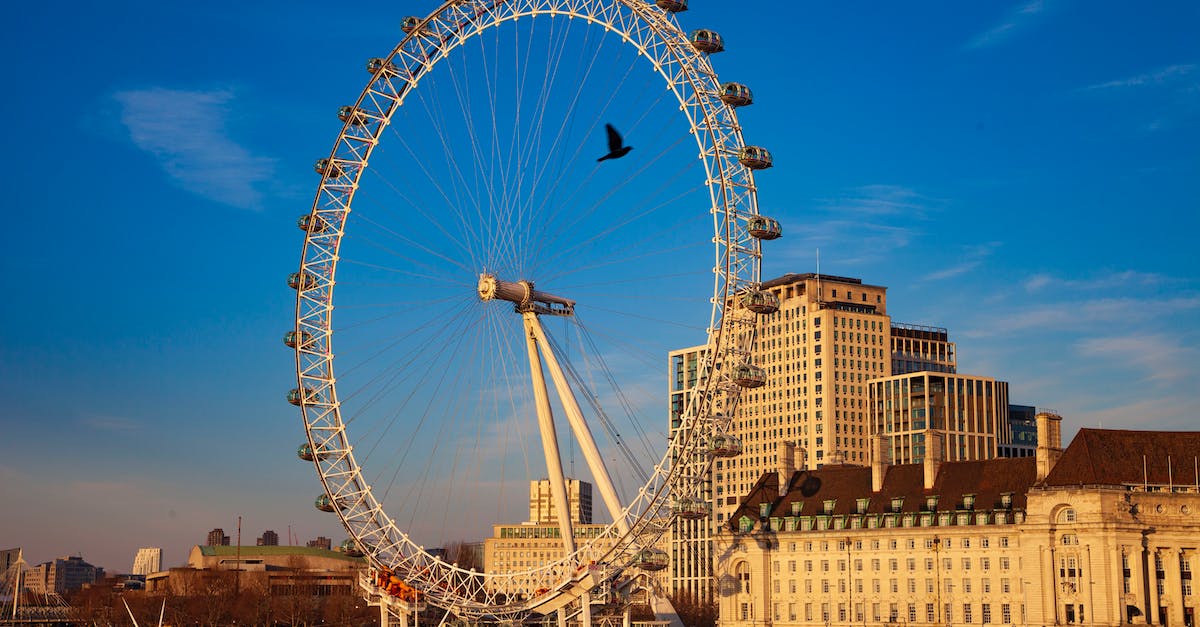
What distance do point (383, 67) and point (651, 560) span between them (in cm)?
4227

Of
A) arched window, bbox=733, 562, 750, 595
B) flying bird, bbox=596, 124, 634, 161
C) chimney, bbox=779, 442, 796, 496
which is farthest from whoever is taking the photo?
chimney, bbox=779, 442, 796, 496

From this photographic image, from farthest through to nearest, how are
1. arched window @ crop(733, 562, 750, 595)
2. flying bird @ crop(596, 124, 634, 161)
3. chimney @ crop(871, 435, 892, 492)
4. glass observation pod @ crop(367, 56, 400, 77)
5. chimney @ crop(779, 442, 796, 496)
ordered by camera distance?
chimney @ crop(779, 442, 796, 496)
arched window @ crop(733, 562, 750, 595)
chimney @ crop(871, 435, 892, 492)
glass observation pod @ crop(367, 56, 400, 77)
flying bird @ crop(596, 124, 634, 161)

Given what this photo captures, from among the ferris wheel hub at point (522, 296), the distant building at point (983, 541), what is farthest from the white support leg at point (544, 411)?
the distant building at point (983, 541)

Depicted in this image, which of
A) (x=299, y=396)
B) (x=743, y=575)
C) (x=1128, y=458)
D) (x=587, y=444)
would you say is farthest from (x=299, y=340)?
(x=1128, y=458)

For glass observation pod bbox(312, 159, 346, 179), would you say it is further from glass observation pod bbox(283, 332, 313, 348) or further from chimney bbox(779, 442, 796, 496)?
chimney bbox(779, 442, 796, 496)

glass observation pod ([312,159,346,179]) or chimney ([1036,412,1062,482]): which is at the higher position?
glass observation pod ([312,159,346,179])

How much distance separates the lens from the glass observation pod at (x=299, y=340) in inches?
4579

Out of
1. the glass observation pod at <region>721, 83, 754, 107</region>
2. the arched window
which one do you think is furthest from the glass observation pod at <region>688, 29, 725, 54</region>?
the arched window

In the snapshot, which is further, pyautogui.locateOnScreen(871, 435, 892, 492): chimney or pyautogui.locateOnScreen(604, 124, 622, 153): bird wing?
pyautogui.locateOnScreen(871, 435, 892, 492): chimney

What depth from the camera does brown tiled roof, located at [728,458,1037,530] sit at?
12575cm

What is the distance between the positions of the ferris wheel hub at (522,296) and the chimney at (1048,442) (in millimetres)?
43339

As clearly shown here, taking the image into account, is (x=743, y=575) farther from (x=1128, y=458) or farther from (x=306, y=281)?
(x=306, y=281)

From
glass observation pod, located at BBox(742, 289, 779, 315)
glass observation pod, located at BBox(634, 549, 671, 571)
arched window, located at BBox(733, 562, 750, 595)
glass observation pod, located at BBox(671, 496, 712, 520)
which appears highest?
glass observation pod, located at BBox(742, 289, 779, 315)

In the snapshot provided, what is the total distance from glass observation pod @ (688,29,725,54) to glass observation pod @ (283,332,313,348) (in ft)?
128
